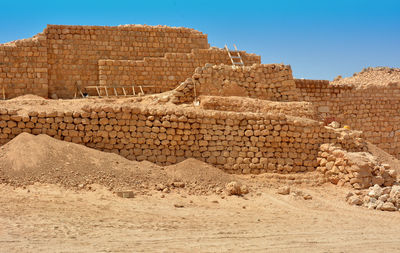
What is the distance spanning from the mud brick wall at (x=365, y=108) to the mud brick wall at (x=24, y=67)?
9.50m

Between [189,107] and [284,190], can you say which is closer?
[284,190]

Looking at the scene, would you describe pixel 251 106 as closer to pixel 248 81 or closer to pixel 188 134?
pixel 248 81

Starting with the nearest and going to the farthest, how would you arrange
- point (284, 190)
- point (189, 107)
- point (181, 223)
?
point (181, 223)
point (284, 190)
point (189, 107)

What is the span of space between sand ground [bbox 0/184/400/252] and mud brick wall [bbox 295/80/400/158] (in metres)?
Answer: 9.48

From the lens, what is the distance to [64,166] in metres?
8.61

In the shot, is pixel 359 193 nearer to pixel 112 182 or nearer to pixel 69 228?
pixel 112 182

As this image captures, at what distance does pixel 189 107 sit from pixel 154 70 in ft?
18.8

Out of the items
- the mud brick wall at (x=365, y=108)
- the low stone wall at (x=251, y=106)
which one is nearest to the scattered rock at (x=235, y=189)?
the low stone wall at (x=251, y=106)

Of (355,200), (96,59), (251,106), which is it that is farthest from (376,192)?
(96,59)

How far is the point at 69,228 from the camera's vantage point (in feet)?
20.7

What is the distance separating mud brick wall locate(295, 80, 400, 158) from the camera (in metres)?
18.4

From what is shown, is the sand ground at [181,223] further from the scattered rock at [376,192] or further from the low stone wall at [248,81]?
the low stone wall at [248,81]

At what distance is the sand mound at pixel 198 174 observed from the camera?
933 centimetres

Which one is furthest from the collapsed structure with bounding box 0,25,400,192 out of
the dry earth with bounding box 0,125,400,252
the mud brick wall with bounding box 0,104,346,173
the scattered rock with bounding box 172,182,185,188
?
the scattered rock with bounding box 172,182,185,188
